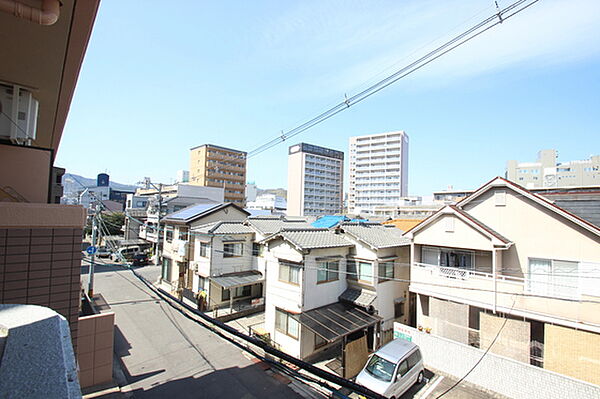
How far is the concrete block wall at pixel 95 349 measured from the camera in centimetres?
893

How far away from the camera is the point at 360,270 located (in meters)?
14.2

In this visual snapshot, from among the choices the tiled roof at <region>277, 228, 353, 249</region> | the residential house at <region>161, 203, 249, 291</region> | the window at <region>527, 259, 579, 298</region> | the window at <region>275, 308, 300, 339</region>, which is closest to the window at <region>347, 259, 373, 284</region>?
the tiled roof at <region>277, 228, 353, 249</region>

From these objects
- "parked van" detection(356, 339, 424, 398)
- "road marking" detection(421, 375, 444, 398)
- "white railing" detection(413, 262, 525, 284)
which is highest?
"white railing" detection(413, 262, 525, 284)

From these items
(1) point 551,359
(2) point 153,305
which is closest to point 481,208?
(1) point 551,359

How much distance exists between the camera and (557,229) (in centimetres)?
1106

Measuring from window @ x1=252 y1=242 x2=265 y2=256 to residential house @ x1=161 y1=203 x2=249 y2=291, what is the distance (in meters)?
4.32

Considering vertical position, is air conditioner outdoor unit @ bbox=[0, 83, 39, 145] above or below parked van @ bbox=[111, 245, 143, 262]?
above

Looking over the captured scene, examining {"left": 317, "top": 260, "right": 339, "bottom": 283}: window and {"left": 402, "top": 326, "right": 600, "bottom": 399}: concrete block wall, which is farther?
{"left": 317, "top": 260, "right": 339, "bottom": 283}: window

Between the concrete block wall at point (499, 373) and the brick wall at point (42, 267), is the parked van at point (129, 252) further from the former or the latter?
the concrete block wall at point (499, 373)

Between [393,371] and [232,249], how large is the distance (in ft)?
40.5

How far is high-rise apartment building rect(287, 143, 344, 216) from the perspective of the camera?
258ft

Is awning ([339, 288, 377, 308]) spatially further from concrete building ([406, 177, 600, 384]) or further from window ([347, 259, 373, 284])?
concrete building ([406, 177, 600, 384])

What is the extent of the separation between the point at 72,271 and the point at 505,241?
14251 millimetres

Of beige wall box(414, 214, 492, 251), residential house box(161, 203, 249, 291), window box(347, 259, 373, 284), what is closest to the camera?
beige wall box(414, 214, 492, 251)
